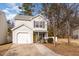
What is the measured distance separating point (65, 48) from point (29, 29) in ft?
2.12

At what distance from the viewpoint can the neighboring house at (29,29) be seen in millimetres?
4922

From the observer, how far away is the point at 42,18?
4930 millimetres

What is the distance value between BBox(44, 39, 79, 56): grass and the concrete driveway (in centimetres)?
8

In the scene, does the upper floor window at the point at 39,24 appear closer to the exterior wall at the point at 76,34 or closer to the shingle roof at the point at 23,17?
the shingle roof at the point at 23,17

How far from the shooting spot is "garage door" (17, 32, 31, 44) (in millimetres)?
4961

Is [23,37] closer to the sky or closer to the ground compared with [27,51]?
closer to the sky

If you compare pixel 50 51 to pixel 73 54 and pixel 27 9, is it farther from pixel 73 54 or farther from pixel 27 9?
pixel 27 9

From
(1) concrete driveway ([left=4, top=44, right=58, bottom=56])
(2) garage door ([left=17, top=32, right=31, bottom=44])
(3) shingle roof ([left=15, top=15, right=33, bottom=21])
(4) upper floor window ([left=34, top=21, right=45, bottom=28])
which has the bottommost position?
(1) concrete driveway ([left=4, top=44, right=58, bottom=56])

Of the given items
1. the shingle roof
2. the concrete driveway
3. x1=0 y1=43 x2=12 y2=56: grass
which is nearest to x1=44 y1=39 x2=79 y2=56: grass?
the concrete driveway

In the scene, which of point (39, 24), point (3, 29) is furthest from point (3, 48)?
point (39, 24)

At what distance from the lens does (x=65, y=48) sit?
16.2 feet

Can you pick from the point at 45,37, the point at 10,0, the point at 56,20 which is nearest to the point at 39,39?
the point at 45,37

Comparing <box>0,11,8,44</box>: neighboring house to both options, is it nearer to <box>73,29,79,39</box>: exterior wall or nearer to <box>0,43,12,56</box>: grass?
<box>0,43,12,56</box>: grass

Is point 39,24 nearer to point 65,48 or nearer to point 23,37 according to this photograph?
point 23,37
